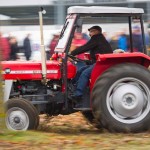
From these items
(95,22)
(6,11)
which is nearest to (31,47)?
(6,11)

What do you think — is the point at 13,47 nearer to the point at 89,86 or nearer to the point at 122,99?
the point at 89,86

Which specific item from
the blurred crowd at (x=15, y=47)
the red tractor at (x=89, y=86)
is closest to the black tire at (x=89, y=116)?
the red tractor at (x=89, y=86)

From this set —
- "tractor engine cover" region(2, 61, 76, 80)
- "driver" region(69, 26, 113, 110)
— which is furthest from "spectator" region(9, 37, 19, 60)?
"driver" region(69, 26, 113, 110)

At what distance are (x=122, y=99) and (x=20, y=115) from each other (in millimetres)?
1516

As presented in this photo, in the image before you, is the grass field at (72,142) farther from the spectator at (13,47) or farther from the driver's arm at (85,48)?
the spectator at (13,47)

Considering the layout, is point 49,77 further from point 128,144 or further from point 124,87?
point 128,144

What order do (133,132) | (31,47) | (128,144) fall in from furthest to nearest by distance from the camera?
1. (31,47)
2. (133,132)
3. (128,144)

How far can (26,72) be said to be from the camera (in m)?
8.53

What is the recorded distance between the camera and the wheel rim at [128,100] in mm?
8086

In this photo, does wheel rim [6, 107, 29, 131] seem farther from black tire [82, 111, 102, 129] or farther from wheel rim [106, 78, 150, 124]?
black tire [82, 111, 102, 129]

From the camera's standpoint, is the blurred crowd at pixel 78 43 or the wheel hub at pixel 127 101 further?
Answer: the blurred crowd at pixel 78 43

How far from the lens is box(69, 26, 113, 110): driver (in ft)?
27.5

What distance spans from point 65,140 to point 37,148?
2.28 ft

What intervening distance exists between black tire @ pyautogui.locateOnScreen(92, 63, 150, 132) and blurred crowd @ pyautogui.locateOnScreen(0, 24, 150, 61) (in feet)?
2.82
